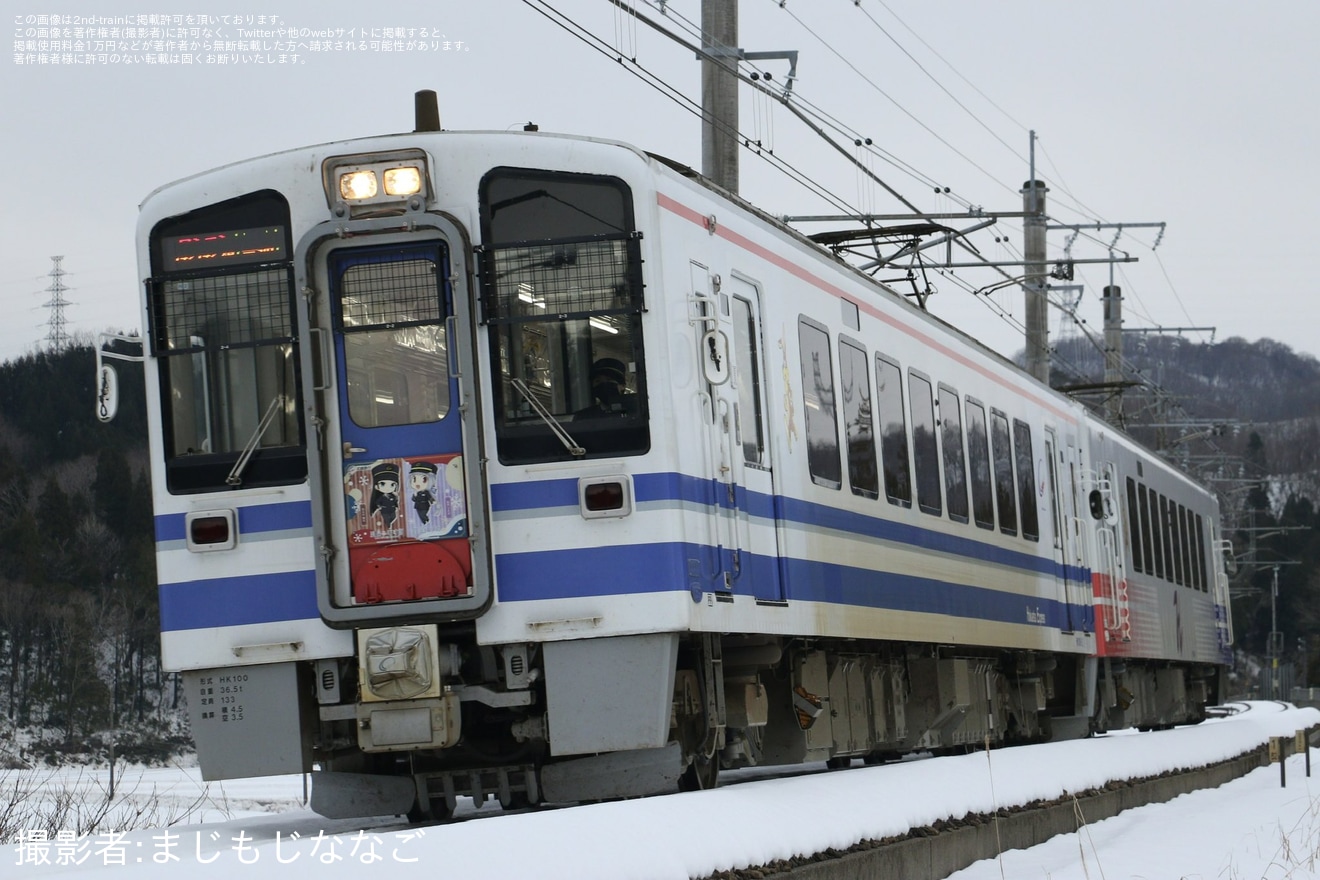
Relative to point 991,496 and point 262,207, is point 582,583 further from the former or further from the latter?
point 991,496

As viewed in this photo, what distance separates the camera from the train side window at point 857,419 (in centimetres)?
1084

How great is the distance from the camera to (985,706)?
48.0ft

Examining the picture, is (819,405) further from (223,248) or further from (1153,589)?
(1153,589)

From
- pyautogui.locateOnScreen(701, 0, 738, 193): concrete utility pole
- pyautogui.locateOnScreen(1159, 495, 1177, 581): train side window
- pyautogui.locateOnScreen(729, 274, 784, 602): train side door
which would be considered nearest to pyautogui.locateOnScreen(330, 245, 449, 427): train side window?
pyautogui.locateOnScreen(729, 274, 784, 602): train side door

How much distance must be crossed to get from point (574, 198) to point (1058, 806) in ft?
15.8

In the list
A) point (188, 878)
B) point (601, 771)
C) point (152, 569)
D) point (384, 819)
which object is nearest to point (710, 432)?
point (601, 771)

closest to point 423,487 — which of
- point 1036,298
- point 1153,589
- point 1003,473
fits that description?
point 1003,473

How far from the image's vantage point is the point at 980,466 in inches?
546

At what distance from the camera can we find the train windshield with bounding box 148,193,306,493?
332 inches

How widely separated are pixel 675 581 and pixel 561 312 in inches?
52.9

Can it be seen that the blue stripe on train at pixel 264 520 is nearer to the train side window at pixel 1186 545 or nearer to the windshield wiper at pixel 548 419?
the windshield wiper at pixel 548 419

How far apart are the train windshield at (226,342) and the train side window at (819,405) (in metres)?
3.00

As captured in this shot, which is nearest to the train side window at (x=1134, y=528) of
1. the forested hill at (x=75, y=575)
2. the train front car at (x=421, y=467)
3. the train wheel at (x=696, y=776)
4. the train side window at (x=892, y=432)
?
the train side window at (x=892, y=432)

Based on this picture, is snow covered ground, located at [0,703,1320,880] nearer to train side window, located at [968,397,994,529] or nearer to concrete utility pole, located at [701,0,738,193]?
train side window, located at [968,397,994,529]
